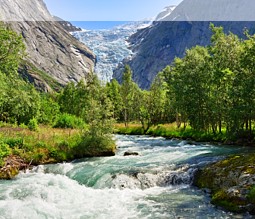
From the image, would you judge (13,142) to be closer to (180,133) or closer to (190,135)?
(190,135)

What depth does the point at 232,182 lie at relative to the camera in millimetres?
19922

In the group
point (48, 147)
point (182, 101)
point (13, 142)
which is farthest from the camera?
point (182, 101)

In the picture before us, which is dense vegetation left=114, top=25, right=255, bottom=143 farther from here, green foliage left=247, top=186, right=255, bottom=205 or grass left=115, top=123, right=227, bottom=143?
green foliage left=247, top=186, right=255, bottom=205

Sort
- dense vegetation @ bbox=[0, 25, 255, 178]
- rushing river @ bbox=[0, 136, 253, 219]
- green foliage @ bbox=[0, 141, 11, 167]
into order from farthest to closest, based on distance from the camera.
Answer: dense vegetation @ bbox=[0, 25, 255, 178], green foliage @ bbox=[0, 141, 11, 167], rushing river @ bbox=[0, 136, 253, 219]

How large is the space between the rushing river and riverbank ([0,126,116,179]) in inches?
54.2

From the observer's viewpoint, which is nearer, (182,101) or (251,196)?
(251,196)

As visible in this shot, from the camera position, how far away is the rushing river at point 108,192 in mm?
17000

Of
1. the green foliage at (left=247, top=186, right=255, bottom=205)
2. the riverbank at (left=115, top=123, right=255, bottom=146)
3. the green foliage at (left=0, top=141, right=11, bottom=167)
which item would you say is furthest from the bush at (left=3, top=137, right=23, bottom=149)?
the green foliage at (left=247, top=186, right=255, bottom=205)

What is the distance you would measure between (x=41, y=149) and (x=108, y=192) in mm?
11368

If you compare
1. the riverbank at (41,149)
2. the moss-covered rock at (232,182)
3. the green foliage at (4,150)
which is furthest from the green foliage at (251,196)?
the green foliage at (4,150)

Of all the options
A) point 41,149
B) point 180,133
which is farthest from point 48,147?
point 180,133

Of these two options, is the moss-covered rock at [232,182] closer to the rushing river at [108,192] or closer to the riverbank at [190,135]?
the rushing river at [108,192]

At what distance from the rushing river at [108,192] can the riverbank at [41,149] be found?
4.52ft

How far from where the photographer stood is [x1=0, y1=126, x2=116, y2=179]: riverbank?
26.7 m
